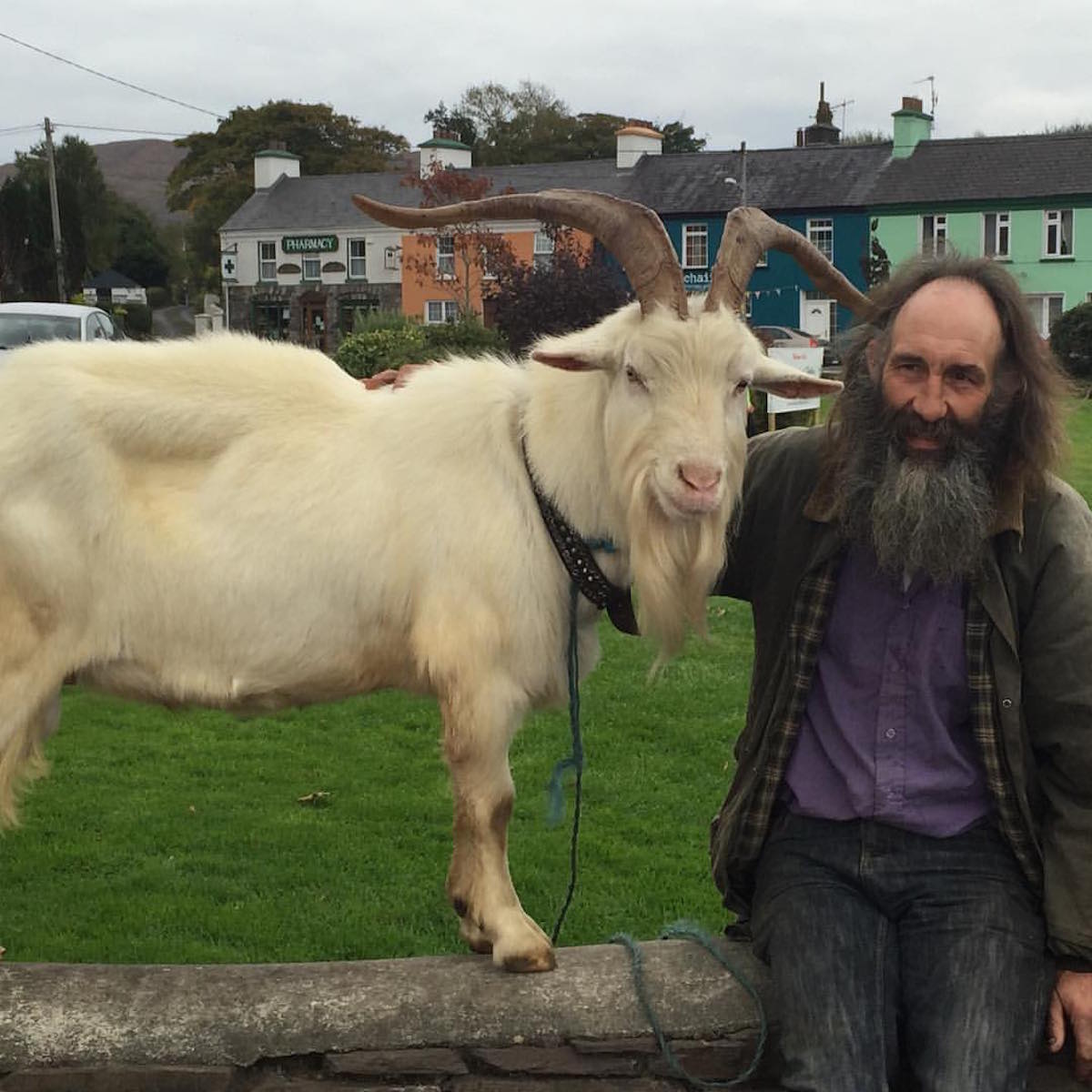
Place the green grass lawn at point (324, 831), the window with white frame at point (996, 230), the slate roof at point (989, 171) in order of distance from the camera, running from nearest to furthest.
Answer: the green grass lawn at point (324, 831) < the slate roof at point (989, 171) < the window with white frame at point (996, 230)

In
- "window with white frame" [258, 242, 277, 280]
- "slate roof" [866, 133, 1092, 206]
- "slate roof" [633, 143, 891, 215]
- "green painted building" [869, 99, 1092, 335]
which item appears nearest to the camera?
"green painted building" [869, 99, 1092, 335]

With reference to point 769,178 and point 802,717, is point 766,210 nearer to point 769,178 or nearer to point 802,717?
point 769,178

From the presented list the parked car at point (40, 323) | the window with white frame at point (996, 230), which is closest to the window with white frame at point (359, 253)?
the window with white frame at point (996, 230)

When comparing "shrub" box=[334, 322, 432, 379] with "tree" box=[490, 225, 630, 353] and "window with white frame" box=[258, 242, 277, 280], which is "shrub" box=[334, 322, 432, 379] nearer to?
"tree" box=[490, 225, 630, 353]

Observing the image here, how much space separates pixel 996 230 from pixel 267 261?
23.1 meters

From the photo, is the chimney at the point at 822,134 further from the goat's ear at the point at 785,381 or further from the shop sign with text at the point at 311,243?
the goat's ear at the point at 785,381

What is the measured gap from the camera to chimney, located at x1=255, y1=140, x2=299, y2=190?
155ft

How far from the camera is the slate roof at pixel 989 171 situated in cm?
3762

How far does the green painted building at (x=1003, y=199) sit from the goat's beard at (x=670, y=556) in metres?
36.6

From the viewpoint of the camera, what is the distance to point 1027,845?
309cm

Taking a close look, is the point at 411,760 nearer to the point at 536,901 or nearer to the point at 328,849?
the point at 328,849

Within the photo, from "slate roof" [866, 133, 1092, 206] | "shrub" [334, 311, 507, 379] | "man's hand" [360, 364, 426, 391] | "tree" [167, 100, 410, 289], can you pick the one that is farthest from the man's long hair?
"tree" [167, 100, 410, 289]

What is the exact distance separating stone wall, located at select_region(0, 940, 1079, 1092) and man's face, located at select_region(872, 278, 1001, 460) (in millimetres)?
1452

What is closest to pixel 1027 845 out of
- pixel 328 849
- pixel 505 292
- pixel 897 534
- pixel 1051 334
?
pixel 897 534
